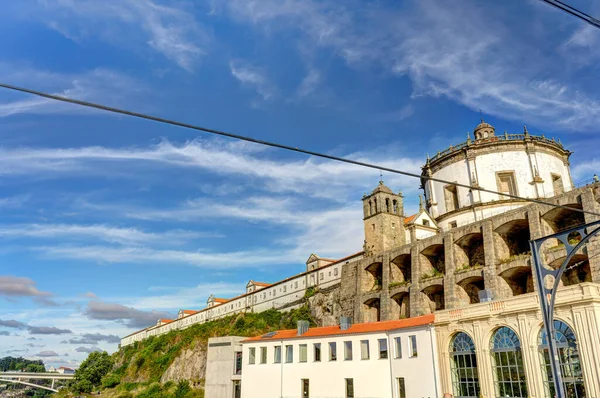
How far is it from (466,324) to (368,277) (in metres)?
23.1

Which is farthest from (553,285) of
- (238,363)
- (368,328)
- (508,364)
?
(238,363)

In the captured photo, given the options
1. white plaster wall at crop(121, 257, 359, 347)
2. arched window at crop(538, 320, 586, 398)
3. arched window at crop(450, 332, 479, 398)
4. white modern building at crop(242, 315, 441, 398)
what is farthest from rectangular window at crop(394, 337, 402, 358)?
white plaster wall at crop(121, 257, 359, 347)

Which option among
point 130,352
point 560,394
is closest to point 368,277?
point 560,394

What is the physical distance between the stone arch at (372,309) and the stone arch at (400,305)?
244 centimetres

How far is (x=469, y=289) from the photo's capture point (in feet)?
131

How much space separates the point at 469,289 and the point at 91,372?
82.8m

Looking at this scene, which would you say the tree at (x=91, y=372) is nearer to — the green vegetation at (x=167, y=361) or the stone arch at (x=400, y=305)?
the green vegetation at (x=167, y=361)

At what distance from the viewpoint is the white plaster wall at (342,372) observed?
28578 millimetres

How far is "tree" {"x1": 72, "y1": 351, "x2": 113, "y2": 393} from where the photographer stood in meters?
90.1

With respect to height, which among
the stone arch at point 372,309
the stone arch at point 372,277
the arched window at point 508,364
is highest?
the stone arch at point 372,277

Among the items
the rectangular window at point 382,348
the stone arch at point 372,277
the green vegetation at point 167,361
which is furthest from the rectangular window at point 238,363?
the rectangular window at point 382,348

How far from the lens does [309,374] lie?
34.3 metres

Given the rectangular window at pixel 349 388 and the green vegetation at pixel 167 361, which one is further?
the green vegetation at pixel 167 361

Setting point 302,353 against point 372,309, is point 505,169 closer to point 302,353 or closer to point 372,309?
point 372,309
